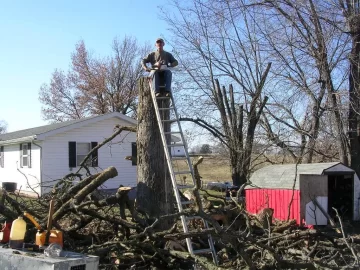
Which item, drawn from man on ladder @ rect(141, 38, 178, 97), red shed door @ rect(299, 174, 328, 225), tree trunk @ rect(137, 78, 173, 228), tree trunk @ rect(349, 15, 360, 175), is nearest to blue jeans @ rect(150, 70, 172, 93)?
man on ladder @ rect(141, 38, 178, 97)

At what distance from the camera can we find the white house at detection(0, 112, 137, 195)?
19.1 metres

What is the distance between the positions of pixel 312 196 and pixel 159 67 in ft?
15.4

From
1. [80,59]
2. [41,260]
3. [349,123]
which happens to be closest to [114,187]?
[349,123]

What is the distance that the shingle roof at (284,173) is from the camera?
10.7 metres

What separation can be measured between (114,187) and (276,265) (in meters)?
15.8

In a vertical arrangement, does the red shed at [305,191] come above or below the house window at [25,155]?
below

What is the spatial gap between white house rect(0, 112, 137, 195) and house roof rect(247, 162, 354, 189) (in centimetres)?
809

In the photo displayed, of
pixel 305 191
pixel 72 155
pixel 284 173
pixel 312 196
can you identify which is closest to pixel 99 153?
pixel 72 155

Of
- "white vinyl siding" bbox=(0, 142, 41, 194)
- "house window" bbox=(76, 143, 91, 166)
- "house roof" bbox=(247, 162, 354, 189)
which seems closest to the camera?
"house roof" bbox=(247, 162, 354, 189)

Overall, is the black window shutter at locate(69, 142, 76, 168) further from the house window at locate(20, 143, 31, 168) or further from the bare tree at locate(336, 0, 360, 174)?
the bare tree at locate(336, 0, 360, 174)

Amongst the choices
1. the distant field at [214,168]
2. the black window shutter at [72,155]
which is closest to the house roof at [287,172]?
the distant field at [214,168]

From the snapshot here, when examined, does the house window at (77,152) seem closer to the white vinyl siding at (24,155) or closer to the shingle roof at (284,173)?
the white vinyl siding at (24,155)

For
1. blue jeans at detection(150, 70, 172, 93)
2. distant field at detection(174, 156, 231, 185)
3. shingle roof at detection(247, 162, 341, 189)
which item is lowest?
distant field at detection(174, 156, 231, 185)

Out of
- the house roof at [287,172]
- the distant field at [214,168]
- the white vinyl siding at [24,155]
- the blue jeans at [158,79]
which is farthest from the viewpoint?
the distant field at [214,168]
